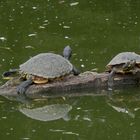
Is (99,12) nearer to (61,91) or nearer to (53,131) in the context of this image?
(61,91)

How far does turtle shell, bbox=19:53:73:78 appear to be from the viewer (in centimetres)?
646

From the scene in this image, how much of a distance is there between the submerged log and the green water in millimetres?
145

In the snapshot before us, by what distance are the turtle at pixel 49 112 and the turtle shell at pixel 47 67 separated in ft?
1.36

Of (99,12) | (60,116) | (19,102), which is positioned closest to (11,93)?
(19,102)

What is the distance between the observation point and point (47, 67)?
650 cm

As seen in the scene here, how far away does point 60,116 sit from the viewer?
19.5ft

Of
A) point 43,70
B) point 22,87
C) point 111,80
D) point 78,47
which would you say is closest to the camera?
point 22,87

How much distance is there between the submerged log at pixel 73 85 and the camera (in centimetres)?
645

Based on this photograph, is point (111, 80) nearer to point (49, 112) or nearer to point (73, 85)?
point (73, 85)

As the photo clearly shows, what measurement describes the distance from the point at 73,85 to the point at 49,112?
2.14ft

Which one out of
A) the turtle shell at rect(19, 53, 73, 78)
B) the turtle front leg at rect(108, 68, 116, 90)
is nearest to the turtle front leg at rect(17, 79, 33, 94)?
the turtle shell at rect(19, 53, 73, 78)

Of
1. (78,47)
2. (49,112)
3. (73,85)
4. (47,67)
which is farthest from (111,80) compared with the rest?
(78,47)

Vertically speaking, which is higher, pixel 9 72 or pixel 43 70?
pixel 43 70

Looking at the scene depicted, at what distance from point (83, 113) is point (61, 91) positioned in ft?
2.17
